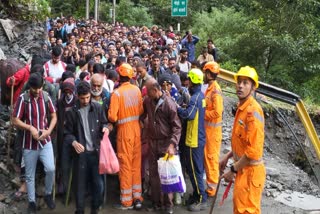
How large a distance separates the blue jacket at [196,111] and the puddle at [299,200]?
182 centimetres

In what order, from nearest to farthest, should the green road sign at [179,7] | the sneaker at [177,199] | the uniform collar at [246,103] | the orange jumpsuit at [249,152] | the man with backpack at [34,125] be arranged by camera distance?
the orange jumpsuit at [249,152] < the uniform collar at [246,103] < the man with backpack at [34,125] < the sneaker at [177,199] < the green road sign at [179,7]

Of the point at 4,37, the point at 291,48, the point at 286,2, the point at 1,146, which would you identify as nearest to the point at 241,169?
the point at 1,146

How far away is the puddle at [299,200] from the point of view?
6.81 m

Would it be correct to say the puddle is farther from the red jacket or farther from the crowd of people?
the red jacket

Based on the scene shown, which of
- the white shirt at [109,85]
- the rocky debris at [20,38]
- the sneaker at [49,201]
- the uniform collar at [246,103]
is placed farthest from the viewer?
the rocky debris at [20,38]

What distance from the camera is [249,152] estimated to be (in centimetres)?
418

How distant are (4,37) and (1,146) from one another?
5296mm

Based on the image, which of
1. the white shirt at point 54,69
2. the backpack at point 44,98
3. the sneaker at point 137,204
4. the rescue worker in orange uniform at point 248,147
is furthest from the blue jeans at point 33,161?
the rescue worker in orange uniform at point 248,147

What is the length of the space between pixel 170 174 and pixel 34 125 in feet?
6.13

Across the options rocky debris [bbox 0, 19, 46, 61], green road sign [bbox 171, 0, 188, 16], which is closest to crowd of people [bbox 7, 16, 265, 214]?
rocky debris [bbox 0, 19, 46, 61]

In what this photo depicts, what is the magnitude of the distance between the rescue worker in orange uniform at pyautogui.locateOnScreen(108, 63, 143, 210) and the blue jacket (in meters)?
0.65

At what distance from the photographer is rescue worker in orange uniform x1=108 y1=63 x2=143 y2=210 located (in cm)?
596

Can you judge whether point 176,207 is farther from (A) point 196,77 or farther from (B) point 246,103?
(B) point 246,103

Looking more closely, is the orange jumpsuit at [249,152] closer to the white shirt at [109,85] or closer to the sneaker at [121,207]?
the sneaker at [121,207]
